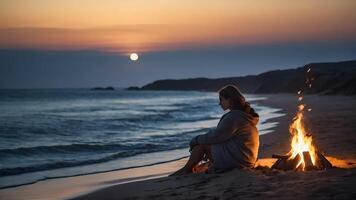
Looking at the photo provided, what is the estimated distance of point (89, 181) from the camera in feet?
33.3

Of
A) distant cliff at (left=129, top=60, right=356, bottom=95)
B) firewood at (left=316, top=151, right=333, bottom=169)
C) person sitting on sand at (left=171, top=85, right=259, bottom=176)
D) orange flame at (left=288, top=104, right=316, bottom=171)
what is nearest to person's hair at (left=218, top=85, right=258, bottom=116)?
person sitting on sand at (left=171, top=85, right=259, bottom=176)

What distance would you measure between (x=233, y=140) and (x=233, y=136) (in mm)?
63

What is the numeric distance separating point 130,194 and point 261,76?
16849 cm

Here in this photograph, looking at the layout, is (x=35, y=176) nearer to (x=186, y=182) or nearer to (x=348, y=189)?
(x=186, y=182)

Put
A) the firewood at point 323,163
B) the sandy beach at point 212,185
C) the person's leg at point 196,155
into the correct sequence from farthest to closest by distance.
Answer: the person's leg at point 196,155
the firewood at point 323,163
the sandy beach at point 212,185

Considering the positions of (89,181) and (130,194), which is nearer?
(130,194)

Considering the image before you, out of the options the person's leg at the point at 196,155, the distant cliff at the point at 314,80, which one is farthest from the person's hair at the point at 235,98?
the distant cliff at the point at 314,80

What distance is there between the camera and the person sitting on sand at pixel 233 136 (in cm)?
786

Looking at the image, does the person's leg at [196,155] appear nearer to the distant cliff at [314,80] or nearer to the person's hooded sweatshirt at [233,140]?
the person's hooded sweatshirt at [233,140]

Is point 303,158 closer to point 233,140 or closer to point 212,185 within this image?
point 233,140

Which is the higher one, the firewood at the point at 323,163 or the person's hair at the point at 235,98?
the person's hair at the point at 235,98

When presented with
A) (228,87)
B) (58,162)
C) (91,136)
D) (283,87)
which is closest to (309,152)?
(228,87)

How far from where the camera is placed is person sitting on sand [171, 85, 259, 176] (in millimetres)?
→ 7863

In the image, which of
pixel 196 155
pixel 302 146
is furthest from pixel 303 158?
pixel 196 155
